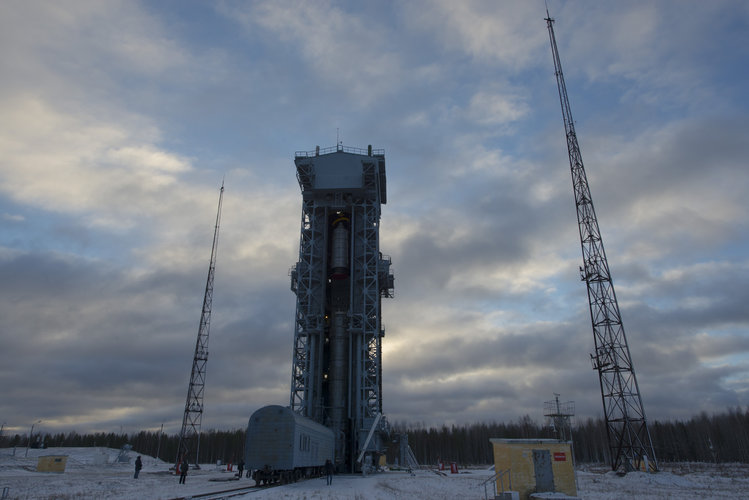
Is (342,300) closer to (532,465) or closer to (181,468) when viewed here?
(181,468)

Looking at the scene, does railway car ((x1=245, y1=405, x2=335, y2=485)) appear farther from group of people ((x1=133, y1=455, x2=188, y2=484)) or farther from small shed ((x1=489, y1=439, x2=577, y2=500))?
small shed ((x1=489, y1=439, x2=577, y2=500))

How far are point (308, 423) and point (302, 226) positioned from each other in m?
26.8

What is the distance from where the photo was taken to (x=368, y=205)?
5634 centimetres

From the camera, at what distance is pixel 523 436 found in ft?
433

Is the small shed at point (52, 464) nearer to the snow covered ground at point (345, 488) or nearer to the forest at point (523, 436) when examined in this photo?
the snow covered ground at point (345, 488)

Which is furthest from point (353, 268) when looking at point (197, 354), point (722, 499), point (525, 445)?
point (722, 499)

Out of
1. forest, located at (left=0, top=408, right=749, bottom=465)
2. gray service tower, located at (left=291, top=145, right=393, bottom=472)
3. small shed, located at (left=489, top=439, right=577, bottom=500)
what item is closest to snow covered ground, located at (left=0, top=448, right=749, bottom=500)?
small shed, located at (left=489, top=439, right=577, bottom=500)

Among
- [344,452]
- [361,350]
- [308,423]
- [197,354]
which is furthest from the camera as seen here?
[197,354]

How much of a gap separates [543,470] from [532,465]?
1.02 metres

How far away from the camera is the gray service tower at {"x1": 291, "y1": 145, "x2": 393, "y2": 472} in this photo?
47.6 metres

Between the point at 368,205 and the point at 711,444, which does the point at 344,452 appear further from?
the point at 711,444

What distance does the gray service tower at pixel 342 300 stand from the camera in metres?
47.6

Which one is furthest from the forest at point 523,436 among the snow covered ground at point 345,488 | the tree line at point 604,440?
the snow covered ground at point 345,488

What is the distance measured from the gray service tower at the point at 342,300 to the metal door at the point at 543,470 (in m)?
21.1
